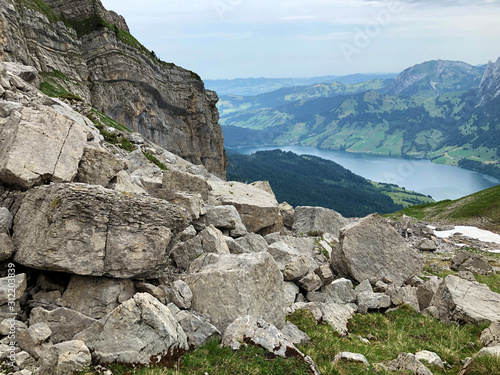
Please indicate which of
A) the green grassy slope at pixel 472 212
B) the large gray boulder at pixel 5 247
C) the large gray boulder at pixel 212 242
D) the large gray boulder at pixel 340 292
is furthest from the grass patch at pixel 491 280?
the green grassy slope at pixel 472 212

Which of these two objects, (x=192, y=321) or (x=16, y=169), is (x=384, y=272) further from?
(x=16, y=169)

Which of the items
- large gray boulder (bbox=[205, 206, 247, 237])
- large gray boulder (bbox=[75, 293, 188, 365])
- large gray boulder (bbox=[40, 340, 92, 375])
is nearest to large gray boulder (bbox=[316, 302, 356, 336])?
large gray boulder (bbox=[205, 206, 247, 237])

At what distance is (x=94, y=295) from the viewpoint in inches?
473

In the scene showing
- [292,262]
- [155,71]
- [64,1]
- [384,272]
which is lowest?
[384,272]

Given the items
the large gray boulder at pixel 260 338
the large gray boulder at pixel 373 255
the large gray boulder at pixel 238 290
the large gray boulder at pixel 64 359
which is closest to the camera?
the large gray boulder at pixel 64 359

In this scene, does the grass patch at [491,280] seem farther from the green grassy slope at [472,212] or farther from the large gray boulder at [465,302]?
the green grassy slope at [472,212]

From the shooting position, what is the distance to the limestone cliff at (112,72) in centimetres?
6338

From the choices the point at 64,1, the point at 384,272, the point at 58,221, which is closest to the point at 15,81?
the point at 58,221

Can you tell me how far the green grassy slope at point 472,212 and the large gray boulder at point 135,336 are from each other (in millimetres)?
74307

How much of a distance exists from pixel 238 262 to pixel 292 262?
5.68 m

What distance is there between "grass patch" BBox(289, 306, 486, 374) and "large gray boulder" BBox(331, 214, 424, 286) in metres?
5.18

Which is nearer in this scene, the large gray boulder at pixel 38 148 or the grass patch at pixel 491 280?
the large gray boulder at pixel 38 148

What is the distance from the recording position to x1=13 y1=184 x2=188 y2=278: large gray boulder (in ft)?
37.6

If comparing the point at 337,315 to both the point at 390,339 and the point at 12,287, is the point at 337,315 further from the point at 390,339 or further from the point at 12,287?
the point at 12,287
